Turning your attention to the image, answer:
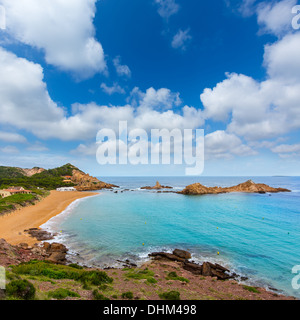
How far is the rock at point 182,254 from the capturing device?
24.2 m

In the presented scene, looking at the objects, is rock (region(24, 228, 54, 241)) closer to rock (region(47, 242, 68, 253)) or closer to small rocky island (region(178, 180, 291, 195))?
rock (region(47, 242, 68, 253))

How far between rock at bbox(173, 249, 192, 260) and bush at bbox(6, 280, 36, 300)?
784 inches

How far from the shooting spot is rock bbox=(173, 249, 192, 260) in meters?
24.2

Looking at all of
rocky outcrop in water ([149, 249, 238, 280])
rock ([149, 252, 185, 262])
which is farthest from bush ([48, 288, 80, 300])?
rock ([149, 252, 185, 262])

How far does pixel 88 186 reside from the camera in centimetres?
13500

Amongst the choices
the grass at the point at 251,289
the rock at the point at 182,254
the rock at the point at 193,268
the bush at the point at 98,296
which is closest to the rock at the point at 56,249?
the bush at the point at 98,296

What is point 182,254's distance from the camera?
2453 centimetres

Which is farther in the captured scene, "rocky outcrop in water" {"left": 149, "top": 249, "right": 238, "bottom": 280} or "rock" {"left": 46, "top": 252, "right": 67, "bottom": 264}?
"rock" {"left": 46, "top": 252, "right": 67, "bottom": 264}

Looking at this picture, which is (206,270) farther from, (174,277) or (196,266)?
(174,277)

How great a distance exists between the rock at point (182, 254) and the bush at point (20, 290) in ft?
65.3

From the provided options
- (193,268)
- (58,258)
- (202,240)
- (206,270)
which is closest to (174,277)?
(193,268)

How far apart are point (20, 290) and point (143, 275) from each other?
12.2 metres
